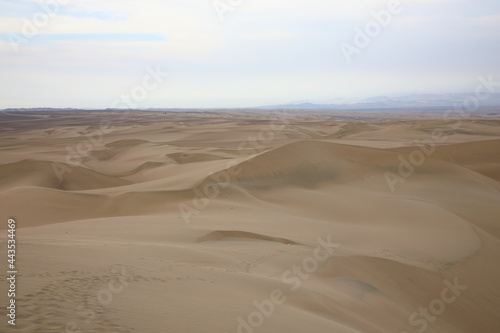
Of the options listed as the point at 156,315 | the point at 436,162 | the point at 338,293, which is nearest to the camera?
the point at 156,315

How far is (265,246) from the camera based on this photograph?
9172 millimetres

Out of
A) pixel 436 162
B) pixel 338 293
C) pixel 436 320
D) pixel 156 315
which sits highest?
pixel 436 162

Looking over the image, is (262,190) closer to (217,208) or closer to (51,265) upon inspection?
(217,208)

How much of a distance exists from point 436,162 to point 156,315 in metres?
16.9

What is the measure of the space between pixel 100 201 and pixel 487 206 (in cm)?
1192

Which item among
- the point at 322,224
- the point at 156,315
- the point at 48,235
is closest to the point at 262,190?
the point at 322,224

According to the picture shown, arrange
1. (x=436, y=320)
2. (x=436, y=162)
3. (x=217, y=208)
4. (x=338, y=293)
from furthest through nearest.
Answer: (x=436, y=162) < (x=217, y=208) < (x=436, y=320) < (x=338, y=293)

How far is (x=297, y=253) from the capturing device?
8773mm

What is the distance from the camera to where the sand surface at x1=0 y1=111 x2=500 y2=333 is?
196 inches

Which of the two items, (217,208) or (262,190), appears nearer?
(217,208)

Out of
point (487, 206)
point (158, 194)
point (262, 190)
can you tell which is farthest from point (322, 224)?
point (487, 206)

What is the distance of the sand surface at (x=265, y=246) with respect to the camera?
4.98 m

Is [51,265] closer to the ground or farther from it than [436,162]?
closer to the ground

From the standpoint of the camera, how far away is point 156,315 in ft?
14.9
